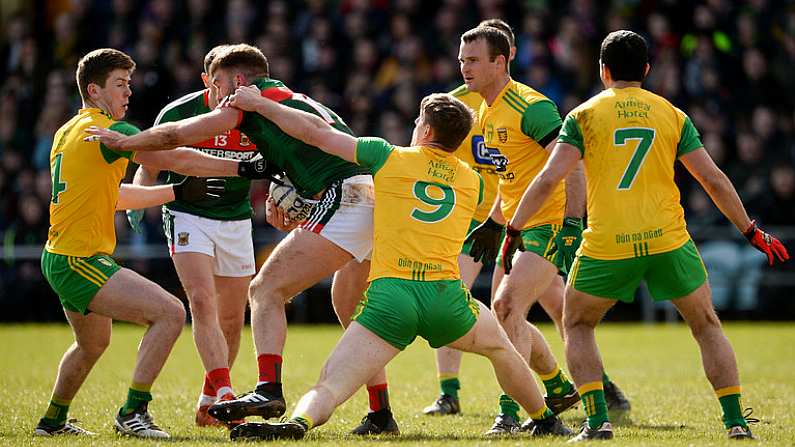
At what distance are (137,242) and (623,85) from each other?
12651 millimetres

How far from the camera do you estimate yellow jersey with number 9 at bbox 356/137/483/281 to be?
710 centimetres

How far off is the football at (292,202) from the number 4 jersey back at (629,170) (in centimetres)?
165

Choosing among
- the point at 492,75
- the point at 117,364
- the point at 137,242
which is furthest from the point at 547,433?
the point at 137,242

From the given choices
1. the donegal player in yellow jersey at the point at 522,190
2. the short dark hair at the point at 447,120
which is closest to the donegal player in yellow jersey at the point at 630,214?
the short dark hair at the point at 447,120

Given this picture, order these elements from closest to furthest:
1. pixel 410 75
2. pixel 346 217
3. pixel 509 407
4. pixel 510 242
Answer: pixel 510 242 → pixel 346 217 → pixel 509 407 → pixel 410 75

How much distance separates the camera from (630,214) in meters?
7.12

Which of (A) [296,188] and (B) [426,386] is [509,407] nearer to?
(A) [296,188]

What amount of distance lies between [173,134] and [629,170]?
2.70m

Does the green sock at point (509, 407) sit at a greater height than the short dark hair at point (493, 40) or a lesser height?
lesser

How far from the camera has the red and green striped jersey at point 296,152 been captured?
7.64m

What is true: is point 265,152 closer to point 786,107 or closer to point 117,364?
point 117,364

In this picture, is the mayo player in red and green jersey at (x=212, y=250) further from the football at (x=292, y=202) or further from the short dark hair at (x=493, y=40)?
the short dark hair at (x=493, y=40)

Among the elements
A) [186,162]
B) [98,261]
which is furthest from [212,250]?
[98,261]

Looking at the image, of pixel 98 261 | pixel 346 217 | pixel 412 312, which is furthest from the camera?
pixel 98 261
